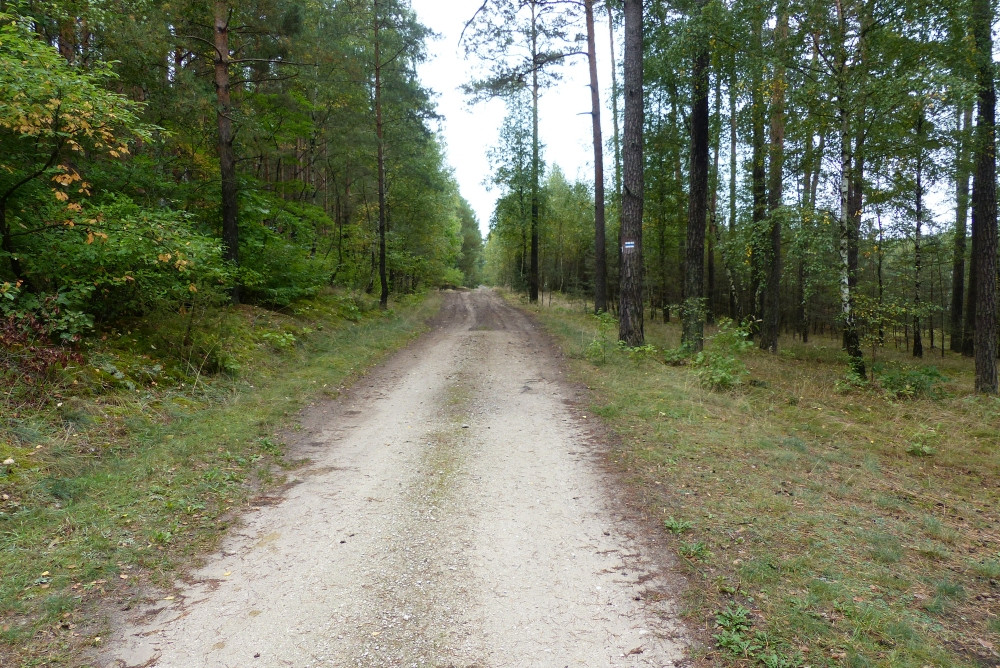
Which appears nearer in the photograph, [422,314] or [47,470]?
[47,470]

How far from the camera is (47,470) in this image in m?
4.43

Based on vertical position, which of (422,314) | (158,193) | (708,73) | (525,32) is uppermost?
(525,32)

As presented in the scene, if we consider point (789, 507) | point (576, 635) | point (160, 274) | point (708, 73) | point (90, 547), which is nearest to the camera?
point (576, 635)

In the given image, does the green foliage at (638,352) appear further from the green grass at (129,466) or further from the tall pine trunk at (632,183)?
the green grass at (129,466)

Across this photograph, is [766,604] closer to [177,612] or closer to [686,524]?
[686,524]

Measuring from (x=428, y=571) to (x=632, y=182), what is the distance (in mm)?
9748

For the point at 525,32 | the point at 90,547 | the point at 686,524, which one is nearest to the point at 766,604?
the point at 686,524

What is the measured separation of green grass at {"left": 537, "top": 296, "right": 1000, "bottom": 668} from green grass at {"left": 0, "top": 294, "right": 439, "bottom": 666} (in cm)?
376

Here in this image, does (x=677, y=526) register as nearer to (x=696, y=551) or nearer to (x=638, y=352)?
(x=696, y=551)

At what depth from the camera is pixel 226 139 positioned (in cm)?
1077

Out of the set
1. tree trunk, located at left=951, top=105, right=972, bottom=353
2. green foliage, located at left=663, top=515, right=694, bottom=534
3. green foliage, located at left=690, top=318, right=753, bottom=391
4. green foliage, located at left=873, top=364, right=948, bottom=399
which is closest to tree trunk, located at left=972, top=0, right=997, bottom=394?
green foliage, located at left=873, top=364, right=948, bottom=399

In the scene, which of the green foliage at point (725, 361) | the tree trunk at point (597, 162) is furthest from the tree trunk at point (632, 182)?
the tree trunk at point (597, 162)

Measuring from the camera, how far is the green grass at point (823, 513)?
110 inches

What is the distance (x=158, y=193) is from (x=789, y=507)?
11161 millimetres
